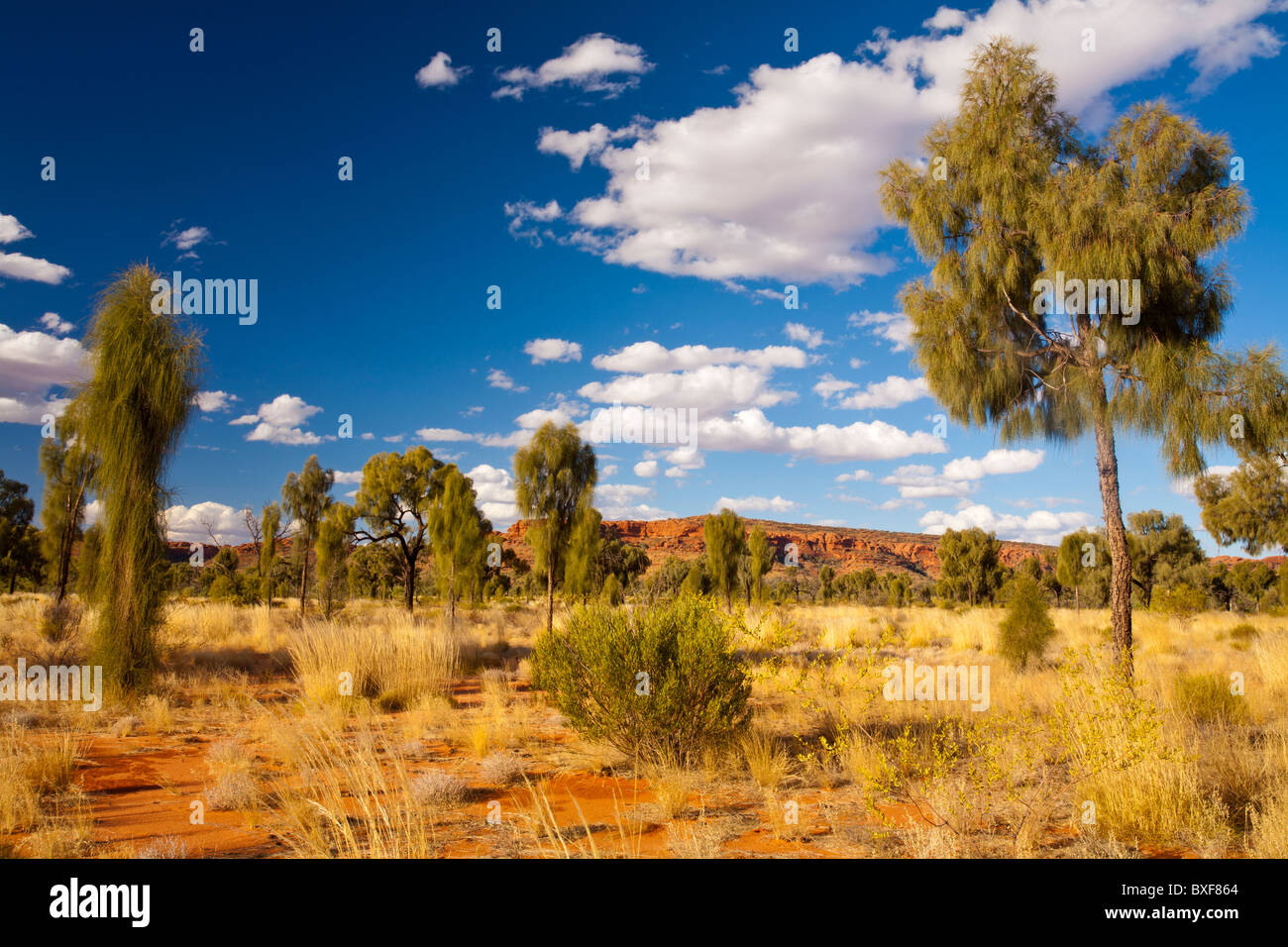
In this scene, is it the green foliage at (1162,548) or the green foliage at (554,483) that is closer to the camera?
the green foliage at (554,483)

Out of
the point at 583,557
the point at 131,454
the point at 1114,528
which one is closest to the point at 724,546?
the point at 583,557

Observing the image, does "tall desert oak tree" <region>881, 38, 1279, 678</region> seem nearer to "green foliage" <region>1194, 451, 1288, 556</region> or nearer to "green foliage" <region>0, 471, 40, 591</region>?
"green foliage" <region>1194, 451, 1288, 556</region>

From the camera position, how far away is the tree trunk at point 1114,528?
8.82 metres

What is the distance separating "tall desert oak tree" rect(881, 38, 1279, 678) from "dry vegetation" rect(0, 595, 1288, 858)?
311cm

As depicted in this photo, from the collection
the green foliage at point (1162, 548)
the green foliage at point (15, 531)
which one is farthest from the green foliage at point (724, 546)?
the green foliage at point (15, 531)

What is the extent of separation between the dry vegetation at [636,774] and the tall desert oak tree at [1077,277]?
3.11 meters

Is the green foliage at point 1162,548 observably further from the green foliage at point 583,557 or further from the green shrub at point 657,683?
the green shrub at point 657,683

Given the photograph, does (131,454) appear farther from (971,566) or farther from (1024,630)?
(971,566)

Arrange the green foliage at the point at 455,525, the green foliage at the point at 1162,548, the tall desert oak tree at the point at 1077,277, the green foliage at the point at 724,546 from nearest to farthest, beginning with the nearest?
the tall desert oak tree at the point at 1077,277 → the green foliage at the point at 455,525 → the green foliage at the point at 724,546 → the green foliage at the point at 1162,548

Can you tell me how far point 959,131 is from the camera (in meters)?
10.0

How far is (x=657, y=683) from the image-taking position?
707 centimetres

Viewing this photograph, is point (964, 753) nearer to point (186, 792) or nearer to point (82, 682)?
point (186, 792)

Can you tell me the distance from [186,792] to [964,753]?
7.85 meters
